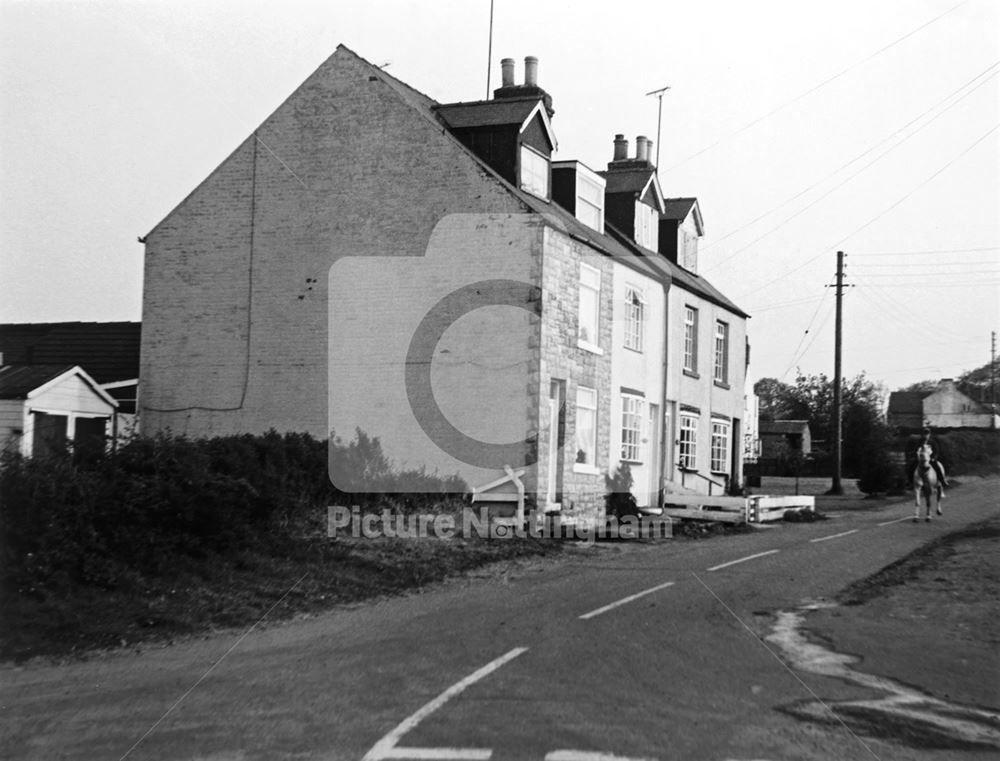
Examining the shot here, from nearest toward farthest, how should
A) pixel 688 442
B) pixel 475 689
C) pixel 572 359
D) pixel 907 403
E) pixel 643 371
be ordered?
pixel 475 689, pixel 572 359, pixel 643 371, pixel 688 442, pixel 907 403

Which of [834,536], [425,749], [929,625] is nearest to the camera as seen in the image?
[425,749]

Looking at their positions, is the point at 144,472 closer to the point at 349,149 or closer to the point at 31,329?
the point at 349,149

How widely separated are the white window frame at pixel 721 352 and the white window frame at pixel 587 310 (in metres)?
10.0

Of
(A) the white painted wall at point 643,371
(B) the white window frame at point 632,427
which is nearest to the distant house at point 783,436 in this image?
(A) the white painted wall at point 643,371

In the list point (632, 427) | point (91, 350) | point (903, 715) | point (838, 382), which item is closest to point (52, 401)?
point (91, 350)

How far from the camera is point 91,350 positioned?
97.9ft

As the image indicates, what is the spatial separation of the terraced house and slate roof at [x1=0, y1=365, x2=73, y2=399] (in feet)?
6.89

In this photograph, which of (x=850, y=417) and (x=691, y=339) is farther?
(x=850, y=417)

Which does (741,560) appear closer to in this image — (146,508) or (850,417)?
(146,508)

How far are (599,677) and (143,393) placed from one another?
19.6 metres

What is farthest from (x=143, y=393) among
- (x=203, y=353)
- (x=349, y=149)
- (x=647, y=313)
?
(x=647, y=313)

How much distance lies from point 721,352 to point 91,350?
61.3 ft

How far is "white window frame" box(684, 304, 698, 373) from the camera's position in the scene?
106 ft

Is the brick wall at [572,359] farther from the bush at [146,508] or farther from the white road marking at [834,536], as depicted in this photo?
the bush at [146,508]
